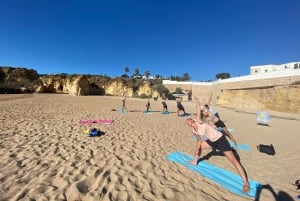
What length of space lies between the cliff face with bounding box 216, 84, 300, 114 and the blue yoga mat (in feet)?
61.4

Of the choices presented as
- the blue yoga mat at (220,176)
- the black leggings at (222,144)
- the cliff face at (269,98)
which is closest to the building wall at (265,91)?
the cliff face at (269,98)

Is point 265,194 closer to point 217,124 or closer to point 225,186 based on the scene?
point 225,186

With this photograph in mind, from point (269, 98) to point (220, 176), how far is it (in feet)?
72.3

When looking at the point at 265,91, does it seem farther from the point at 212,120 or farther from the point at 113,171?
the point at 113,171

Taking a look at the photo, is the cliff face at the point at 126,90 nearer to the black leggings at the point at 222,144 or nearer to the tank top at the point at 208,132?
the tank top at the point at 208,132

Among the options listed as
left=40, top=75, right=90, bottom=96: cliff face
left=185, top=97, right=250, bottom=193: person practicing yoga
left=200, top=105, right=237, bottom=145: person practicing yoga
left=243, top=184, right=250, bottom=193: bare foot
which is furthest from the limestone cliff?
left=243, top=184, right=250, bottom=193: bare foot

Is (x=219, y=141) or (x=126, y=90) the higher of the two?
(x=126, y=90)

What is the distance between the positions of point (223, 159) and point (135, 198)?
2935 millimetres

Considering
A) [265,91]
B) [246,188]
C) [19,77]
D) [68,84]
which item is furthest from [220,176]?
[19,77]

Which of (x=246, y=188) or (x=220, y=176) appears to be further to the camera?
(x=220, y=176)

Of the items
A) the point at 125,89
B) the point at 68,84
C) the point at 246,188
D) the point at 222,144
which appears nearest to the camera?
the point at 246,188

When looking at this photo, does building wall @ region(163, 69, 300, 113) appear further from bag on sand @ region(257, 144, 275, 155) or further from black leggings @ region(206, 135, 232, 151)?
black leggings @ region(206, 135, 232, 151)

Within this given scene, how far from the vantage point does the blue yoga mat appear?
3049 mm

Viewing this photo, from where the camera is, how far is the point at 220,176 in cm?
348
